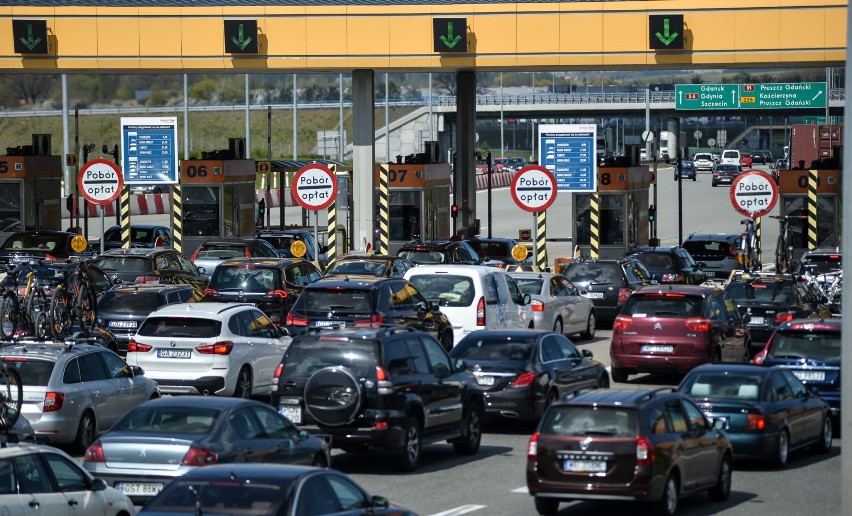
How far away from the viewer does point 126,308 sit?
83.7 feet

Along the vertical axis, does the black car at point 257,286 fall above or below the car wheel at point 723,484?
above

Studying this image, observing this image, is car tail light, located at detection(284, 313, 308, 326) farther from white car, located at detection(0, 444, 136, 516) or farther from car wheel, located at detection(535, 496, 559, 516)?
white car, located at detection(0, 444, 136, 516)

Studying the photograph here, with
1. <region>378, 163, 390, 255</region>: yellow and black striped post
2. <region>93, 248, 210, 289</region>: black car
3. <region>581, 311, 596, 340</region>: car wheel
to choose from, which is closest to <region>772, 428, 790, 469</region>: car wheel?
<region>581, 311, 596, 340</region>: car wheel

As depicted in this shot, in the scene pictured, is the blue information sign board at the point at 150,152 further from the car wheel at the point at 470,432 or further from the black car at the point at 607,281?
the car wheel at the point at 470,432

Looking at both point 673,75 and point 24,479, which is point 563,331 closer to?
point 24,479

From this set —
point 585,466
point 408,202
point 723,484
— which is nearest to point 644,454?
point 585,466

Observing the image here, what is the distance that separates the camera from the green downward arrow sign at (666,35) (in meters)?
36.5

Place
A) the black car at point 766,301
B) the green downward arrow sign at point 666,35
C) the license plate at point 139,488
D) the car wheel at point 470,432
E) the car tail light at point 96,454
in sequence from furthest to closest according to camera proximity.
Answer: the green downward arrow sign at point 666,35
the black car at point 766,301
the car wheel at point 470,432
the car tail light at point 96,454
the license plate at point 139,488

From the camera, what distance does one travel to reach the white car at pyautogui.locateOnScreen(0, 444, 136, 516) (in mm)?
11930

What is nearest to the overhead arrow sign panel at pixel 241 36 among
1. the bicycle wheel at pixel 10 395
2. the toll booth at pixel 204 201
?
the toll booth at pixel 204 201

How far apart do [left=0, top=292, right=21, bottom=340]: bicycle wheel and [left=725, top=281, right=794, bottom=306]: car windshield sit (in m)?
12.7

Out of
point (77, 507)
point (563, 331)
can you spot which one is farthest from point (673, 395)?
point (563, 331)

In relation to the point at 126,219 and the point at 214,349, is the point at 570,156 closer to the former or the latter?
the point at 126,219

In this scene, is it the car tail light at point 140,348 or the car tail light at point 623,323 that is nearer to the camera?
the car tail light at point 140,348
